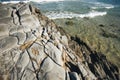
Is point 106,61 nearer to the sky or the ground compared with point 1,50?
nearer to the ground

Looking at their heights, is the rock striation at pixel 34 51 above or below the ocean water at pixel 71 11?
above

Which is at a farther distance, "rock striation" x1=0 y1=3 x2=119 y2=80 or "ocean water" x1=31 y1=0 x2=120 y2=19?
"ocean water" x1=31 y1=0 x2=120 y2=19

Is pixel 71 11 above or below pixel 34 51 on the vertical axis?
below

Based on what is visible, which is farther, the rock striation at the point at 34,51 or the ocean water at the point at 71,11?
the ocean water at the point at 71,11

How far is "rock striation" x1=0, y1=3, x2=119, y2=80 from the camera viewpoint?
14.3 m

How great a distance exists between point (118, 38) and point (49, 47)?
14852 millimetres

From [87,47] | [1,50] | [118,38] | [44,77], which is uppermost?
[1,50]

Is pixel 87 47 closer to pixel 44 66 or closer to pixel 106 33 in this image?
pixel 44 66

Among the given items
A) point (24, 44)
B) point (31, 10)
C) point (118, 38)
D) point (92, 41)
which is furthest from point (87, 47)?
point (118, 38)

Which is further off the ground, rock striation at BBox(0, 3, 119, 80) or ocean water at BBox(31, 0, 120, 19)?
rock striation at BBox(0, 3, 119, 80)

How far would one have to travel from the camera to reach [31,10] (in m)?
18.3

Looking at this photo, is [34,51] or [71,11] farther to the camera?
[71,11]

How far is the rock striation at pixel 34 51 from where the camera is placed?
47.0 ft

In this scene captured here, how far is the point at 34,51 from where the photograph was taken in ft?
49.9
